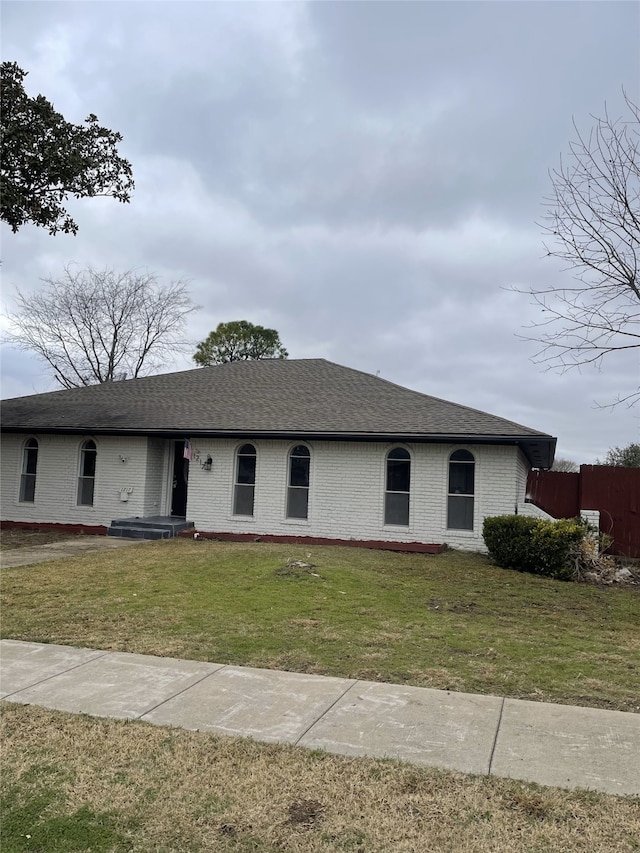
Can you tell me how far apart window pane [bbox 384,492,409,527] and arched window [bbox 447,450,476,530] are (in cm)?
108

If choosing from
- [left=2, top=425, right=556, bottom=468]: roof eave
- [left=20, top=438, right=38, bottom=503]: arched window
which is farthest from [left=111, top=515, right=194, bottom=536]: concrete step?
[left=20, top=438, right=38, bottom=503]: arched window

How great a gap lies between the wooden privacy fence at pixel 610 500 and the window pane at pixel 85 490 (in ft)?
43.9

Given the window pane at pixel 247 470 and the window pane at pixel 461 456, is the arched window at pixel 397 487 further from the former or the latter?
the window pane at pixel 247 470

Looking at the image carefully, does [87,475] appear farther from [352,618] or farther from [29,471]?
[352,618]

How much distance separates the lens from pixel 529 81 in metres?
10.0

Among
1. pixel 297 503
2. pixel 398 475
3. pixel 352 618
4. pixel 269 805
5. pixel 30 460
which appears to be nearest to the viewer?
pixel 269 805

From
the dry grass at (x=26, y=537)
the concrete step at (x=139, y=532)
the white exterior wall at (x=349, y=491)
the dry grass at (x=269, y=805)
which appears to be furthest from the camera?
the concrete step at (x=139, y=532)

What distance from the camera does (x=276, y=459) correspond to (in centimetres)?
1641

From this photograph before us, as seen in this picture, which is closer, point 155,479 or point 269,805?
point 269,805

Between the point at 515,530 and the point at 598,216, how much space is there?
6354mm

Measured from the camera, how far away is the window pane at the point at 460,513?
14938mm

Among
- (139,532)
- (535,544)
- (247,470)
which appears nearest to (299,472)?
(247,470)

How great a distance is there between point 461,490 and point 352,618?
314 inches

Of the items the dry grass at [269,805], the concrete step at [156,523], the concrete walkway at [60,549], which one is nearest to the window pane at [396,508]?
the concrete step at [156,523]
